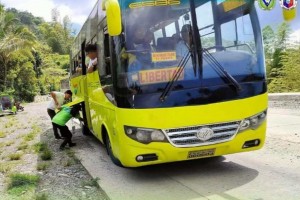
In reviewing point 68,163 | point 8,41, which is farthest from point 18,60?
point 68,163

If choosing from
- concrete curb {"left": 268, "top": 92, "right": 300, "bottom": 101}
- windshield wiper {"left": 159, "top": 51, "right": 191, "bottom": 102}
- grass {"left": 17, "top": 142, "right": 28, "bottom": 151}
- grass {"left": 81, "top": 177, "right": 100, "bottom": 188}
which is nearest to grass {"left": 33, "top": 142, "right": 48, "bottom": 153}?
grass {"left": 17, "top": 142, "right": 28, "bottom": 151}

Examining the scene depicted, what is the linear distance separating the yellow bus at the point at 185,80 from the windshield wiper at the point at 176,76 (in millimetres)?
14

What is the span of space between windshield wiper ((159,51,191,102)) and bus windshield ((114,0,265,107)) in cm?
1

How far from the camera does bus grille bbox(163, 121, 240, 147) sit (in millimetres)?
5402

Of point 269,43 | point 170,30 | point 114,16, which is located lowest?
point 170,30

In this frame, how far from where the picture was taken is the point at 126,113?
5.43 meters

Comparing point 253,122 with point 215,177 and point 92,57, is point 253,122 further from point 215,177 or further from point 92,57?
point 92,57

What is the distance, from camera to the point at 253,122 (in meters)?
5.73

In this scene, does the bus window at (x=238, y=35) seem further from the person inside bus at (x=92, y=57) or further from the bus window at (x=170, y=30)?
the person inside bus at (x=92, y=57)

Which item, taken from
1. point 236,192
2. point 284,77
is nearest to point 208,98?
point 236,192

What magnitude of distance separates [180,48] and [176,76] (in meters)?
0.42

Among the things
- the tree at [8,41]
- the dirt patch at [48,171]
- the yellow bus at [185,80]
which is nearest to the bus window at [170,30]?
the yellow bus at [185,80]

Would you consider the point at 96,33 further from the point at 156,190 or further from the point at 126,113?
the point at 156,190

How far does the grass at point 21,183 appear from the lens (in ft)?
19.4
